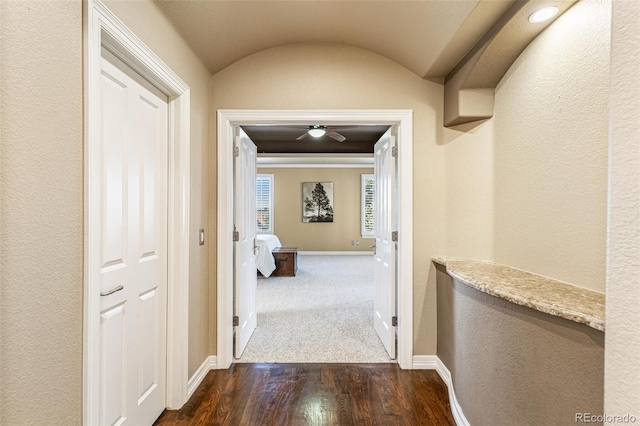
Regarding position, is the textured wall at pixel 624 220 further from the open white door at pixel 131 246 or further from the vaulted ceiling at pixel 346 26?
the open white door at pixel 131 246

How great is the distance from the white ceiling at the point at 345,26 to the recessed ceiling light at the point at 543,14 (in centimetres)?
16

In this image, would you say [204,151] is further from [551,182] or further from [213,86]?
[551,182]

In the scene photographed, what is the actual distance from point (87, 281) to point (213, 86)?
188 centimetres

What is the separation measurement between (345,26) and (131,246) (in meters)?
2.05

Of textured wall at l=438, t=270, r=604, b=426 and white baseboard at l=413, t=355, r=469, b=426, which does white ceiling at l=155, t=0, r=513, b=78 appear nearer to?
textured wall at l=438, t=270, r=604, b=426

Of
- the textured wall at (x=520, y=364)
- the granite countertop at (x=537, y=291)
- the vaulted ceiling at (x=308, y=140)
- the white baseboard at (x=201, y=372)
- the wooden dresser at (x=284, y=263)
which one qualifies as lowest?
the white baseboard at (x=201, y=372)

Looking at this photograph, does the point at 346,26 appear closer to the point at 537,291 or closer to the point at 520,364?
the point at 537,291

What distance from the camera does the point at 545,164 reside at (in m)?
1.75

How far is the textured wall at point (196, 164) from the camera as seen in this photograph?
5.87 ft

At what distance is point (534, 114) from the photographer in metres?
1.84

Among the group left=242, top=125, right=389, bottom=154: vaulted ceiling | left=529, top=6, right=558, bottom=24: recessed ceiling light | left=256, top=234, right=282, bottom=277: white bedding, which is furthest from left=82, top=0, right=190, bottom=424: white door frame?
left=256, top=234, right=282, bottom=277: white bedding

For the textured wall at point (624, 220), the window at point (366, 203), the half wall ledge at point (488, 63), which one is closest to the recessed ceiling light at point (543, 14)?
the half wall ledge at point (488, 63)

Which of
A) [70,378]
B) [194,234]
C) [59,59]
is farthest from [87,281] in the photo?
[194,234]

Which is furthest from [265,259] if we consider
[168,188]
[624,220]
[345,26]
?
[624,220]
